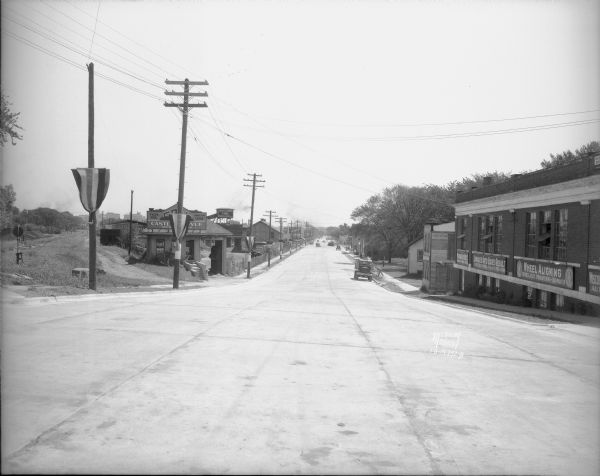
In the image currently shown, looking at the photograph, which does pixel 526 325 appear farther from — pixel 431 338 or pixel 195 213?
pixel 195 213

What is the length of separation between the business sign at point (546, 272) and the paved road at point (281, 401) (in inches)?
444

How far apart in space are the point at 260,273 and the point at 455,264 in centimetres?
2930

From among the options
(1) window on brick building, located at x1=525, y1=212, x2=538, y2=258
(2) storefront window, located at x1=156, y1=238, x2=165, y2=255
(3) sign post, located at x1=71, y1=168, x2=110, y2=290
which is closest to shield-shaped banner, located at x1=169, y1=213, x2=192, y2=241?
(3) sign post, located at x1=71, y1=168, x2=110, y2=290

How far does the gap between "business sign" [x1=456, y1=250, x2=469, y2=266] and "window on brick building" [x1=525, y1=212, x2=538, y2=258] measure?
33.2 ft

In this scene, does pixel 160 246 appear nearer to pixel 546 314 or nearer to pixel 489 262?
pixel 489 262

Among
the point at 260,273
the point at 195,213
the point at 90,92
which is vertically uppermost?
the point at 90,92

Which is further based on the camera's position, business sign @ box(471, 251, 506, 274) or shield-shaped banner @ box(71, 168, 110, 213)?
business sign @ box(471, 251, 506, 274)

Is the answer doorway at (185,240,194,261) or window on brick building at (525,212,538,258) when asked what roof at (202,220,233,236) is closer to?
doorway at (185,240,194,261)

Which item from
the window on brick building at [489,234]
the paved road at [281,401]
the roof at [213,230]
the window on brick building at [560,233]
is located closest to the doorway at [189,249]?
the roof at [213,230]

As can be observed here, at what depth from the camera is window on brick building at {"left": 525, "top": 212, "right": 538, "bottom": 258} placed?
2780cm

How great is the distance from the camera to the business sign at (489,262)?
31.6 metres

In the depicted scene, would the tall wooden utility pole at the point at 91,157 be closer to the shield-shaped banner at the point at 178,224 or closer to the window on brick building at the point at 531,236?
the shield-shaped banner at the point at 178,224

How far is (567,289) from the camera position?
924 inches

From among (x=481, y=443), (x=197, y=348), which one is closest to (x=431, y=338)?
(x=197, y=348)
